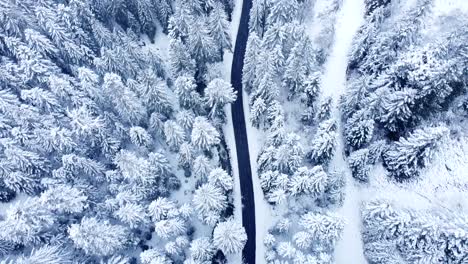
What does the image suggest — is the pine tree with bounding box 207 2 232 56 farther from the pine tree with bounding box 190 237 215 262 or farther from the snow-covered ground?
the pine tree with bounding box 190 237 215 262

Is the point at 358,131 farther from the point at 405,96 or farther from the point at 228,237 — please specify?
the point at 228,237

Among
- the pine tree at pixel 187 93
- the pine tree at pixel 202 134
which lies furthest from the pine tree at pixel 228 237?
the pine tree at pixel 187 93

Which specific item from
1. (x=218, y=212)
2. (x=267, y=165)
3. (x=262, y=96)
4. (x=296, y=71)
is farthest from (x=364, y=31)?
(x=218, y=212)

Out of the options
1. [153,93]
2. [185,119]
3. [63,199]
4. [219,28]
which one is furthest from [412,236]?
[63,199]

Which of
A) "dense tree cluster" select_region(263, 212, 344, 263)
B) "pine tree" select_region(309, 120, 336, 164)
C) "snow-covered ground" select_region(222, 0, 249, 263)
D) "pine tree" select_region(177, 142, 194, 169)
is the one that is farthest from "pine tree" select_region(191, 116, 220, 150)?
"dense tree cluster" select_region(263, 212, 344, 263)

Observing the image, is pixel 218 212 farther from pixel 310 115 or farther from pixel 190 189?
pixel 310 115

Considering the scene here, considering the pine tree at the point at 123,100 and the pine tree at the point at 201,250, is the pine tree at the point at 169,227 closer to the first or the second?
the pine tree at the point at 201,250
